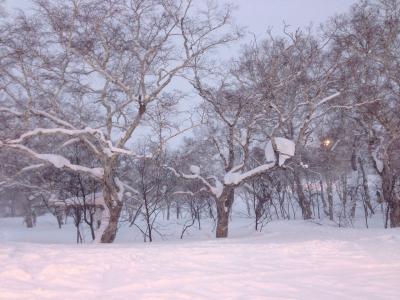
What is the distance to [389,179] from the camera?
61.3ft

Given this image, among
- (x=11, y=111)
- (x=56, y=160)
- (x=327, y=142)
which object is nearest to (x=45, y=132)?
(x=56, y=160)

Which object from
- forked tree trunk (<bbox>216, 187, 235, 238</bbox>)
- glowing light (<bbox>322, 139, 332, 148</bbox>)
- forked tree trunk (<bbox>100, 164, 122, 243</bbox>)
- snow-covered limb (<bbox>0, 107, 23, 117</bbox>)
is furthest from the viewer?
glowing light (<bbox>322, 139, 332, 148</bbox>)

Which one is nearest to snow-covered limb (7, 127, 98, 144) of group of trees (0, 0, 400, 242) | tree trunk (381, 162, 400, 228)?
group of trees (0, 0, 400, 242)

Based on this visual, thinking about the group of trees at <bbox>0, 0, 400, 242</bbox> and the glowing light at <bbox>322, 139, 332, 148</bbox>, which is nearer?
the group of trees at <bbox>0, 0, 400, 242</bbox>

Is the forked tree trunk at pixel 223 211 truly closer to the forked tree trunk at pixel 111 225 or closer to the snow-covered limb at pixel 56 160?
the forked tree trunk at pixel 111 225

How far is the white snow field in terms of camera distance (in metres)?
5.55

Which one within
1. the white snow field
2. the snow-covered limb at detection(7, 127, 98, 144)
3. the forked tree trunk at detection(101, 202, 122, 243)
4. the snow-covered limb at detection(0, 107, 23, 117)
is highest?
the snow-covered limb at detection(0, 107, 23, 117)

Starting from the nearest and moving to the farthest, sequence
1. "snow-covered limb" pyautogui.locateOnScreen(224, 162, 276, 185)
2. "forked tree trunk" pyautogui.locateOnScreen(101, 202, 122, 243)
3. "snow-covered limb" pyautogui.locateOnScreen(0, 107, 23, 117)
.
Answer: "snow-covered limb" pyautogui.locateOnScreen(0, 107, 23, 117), "forked tree trunk" pyautogui.locateOnScreen(101, 202, 122, 243), "snow-covered limb" pyautogui.locateOnScreen(224, 162, 276, 185)

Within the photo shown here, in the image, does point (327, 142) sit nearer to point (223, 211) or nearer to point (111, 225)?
point (223, 211)

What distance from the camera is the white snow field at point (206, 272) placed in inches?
218

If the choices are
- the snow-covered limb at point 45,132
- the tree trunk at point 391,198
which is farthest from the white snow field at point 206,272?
the tree trunk at point 391,198

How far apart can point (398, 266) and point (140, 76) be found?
10.4m

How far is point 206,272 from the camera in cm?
698

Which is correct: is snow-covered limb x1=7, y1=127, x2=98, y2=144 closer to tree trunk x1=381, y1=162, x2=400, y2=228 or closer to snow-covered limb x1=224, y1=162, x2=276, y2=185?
snow-covered limb x1=224, y1=162, x2=276, y2=185
